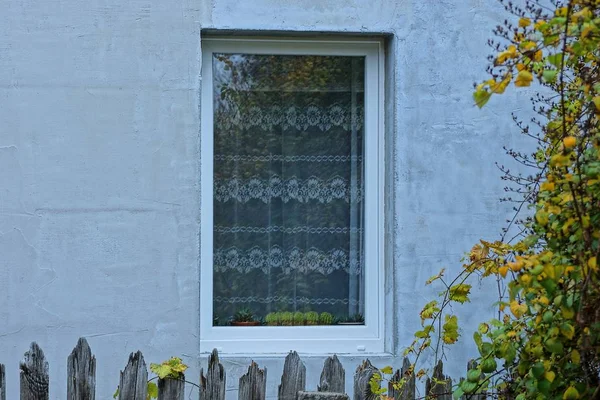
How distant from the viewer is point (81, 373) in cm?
372

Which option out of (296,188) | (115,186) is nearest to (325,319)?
(296,188)

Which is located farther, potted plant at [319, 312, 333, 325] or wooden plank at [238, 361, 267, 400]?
potted plant at [319, 312, 333, 325]

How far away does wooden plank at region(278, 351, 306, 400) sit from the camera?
373cm

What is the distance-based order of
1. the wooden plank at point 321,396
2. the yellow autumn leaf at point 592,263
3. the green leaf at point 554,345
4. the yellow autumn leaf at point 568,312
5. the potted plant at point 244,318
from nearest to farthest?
1. the yellow autumn leaf at point 592,263
2. the yellow autumn leaf at point 568,312
3. the green leaf at point 554,345
4. the wooden plank at point 321,396
5. the potted plant at point 244,318

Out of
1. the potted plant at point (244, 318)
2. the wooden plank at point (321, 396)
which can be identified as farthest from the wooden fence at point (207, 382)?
the potted plant at point (244, 318)

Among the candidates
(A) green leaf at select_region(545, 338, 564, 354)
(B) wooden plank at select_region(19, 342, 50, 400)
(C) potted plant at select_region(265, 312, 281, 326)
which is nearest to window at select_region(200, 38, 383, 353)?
(C) potted plant at select_region(265, 312, 281, 326)

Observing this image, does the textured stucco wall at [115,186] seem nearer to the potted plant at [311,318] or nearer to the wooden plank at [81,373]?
the potted plant at [311,318]

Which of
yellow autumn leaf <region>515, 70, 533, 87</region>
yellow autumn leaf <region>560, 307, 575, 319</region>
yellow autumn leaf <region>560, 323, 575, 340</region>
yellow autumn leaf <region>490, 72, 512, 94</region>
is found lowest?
yellow autumn leaf <region>560, 323, 575, 340</region>

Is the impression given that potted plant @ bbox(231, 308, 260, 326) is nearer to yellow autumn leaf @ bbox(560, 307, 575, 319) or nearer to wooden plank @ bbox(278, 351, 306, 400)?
wooden plank @ bbox(278, 351, 306, 400)

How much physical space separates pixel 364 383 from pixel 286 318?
1500 mm

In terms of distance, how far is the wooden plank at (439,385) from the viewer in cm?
373

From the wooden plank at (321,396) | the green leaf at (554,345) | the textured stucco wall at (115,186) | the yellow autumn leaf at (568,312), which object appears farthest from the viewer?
the textured stucco wall at (115,186)

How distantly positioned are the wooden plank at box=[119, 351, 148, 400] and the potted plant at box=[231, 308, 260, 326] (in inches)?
57.3

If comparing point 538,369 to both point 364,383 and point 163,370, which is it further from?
point 163,370
